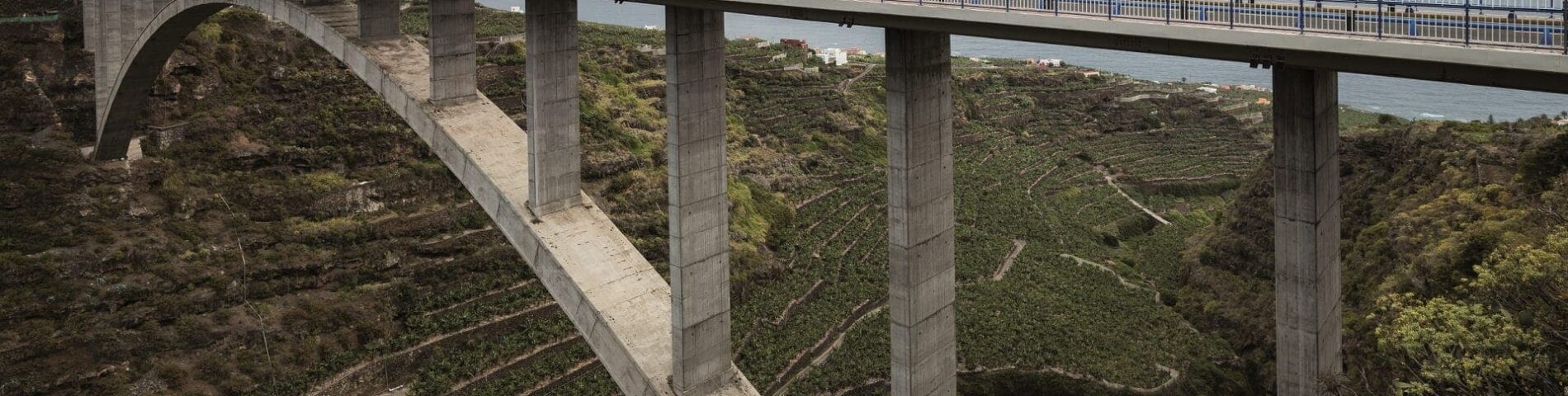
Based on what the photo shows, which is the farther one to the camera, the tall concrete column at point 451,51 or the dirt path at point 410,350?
the dirt path at point 410,350

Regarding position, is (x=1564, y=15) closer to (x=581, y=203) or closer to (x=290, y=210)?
(x=581, y=203)

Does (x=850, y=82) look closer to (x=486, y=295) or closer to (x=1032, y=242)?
(x=1032, y=242)

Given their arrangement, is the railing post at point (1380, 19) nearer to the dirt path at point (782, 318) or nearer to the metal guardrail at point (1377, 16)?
the metal guardrail at point (1377, 16)

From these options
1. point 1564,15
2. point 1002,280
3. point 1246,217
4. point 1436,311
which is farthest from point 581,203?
point 1246,217

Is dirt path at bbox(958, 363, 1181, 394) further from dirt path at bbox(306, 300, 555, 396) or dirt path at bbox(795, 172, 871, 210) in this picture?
dirt path at bbox(795, 172, 871, 210)

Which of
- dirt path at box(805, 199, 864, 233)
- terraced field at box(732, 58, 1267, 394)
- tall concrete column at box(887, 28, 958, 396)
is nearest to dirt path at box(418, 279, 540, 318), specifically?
terraced field at box(732, 58, 1267, 394)

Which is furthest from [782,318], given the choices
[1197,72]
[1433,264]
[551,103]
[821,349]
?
[1197,72]

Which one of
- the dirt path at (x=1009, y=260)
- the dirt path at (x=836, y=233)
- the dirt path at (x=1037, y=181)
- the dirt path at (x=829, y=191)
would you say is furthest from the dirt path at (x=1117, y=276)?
the dirt path at (x=829, y=191)

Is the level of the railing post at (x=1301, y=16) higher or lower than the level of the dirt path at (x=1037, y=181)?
higher
